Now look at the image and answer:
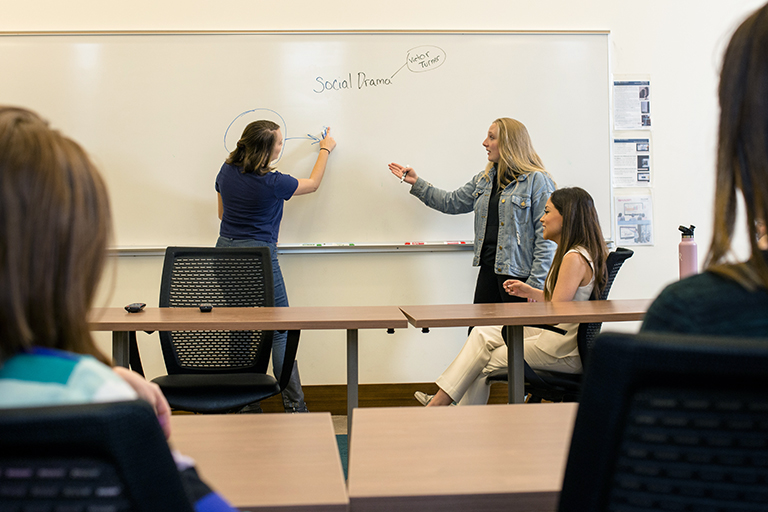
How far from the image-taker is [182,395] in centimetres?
195

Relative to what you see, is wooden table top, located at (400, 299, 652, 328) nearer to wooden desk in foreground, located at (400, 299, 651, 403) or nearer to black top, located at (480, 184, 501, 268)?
wooden desk in foreground, located at (400, 299, 651, 403)

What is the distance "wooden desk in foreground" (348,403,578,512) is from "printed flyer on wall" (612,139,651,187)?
2701mm

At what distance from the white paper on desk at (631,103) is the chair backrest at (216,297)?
2.26 metres

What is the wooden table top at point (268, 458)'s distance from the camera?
608mm

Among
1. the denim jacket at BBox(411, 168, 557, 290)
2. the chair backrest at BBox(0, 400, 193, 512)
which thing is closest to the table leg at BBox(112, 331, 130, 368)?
the chair backrest at BBox(0, 400, 193, 512)

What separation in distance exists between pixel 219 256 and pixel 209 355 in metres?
0.39

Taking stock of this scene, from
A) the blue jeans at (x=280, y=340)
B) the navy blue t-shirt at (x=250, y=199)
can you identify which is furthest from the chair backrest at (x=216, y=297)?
the navy blue t-shirt at (x=250, y=199)

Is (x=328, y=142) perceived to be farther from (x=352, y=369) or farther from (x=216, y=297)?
Answer: (x=352, y=369)

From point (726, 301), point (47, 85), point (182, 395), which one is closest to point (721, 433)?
point (726, 301)

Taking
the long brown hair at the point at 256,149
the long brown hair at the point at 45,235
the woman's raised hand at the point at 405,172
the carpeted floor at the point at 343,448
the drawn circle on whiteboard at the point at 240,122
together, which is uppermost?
the drawn circle on whiteboard at the point at 240,122

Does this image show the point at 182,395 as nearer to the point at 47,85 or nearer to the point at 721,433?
the point at 721,433

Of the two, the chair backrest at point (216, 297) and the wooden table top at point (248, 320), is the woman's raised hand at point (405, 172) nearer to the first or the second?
the chair backrest at point (216, 297)

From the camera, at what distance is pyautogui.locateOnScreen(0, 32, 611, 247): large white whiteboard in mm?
3094

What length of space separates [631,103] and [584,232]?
1.48 meters
